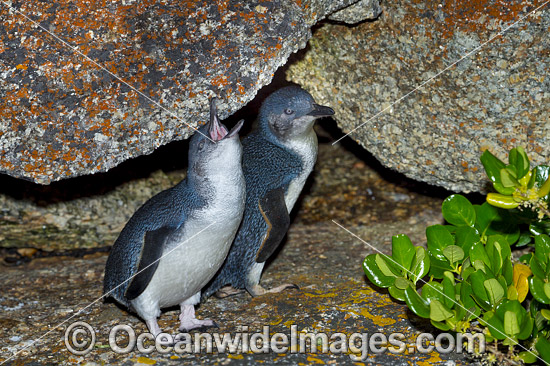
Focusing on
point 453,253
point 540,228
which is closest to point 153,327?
point 453,253

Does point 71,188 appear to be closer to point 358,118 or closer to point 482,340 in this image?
point 358,118

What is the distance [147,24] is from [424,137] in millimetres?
1249

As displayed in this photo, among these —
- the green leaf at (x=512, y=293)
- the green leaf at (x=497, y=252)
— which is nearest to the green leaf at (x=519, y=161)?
the green leaf at (x=497, y=252)

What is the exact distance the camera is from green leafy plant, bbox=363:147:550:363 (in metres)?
2.18

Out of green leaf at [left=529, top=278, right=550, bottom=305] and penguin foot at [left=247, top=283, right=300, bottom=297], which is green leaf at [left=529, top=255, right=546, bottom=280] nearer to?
green leaf at [left=529, top=278, right=550, bottom=305]

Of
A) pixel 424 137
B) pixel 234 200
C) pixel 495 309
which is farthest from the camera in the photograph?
pixel 424 137

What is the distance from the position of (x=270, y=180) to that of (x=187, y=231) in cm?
49

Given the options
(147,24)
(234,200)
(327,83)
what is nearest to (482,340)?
(234,200)

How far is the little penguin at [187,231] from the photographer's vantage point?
96.7 inches

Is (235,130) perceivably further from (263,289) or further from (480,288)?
(480,288)

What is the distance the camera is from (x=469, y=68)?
2.77 metres

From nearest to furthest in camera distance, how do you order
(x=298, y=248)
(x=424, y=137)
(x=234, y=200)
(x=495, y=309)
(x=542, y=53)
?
1. (x=495, y=309)
2. (x=234, y=200)
3. (x=542, y=53)
4. (x=424, y=137)
5. (x=298, y=248)

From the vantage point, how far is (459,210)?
2.63 m

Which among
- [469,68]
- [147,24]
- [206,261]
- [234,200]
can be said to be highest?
[147,24]
